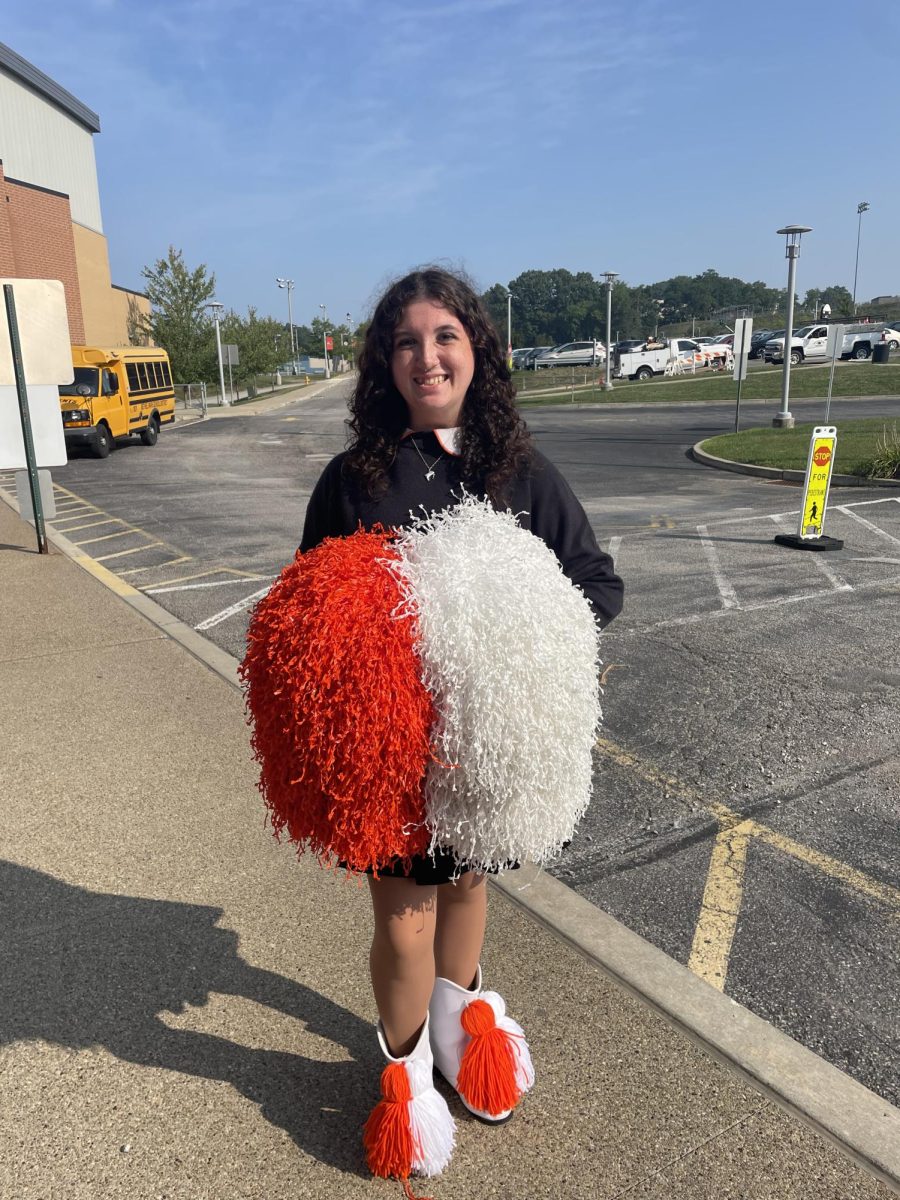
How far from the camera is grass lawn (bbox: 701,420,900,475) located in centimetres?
1553

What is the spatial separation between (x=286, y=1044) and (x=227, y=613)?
4.97 metres

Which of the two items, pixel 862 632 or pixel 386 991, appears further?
pixel 862 632

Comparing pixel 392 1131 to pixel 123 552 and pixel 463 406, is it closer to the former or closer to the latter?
pixel 463 406

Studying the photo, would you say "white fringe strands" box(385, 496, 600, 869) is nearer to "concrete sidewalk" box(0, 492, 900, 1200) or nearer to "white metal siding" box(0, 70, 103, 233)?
"concrete sidewalk" box(0, 492, 900, 1200)

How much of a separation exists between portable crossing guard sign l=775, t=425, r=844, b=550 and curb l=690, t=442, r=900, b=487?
92.1 inches

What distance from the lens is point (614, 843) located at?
3682 millimetres

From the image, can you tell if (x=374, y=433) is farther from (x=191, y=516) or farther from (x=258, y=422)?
(x=258, y=422)

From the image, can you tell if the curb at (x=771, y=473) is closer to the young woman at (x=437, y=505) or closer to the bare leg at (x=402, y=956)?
the young woman at (x=437, y=505)

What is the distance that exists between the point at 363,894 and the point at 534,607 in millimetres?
1773

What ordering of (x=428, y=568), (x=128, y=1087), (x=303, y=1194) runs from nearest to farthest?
(x=428, y=568) → (x=303, y=1194) → (x=128, y=1087)

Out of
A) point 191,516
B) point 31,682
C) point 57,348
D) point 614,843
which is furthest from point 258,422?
point 614,843

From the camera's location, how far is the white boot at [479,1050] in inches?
86.7

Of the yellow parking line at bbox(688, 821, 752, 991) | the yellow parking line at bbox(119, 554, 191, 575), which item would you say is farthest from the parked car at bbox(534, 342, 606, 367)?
the yellow parking line at bbox(688, 821, 752, 991)

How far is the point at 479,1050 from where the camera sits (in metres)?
2.21
